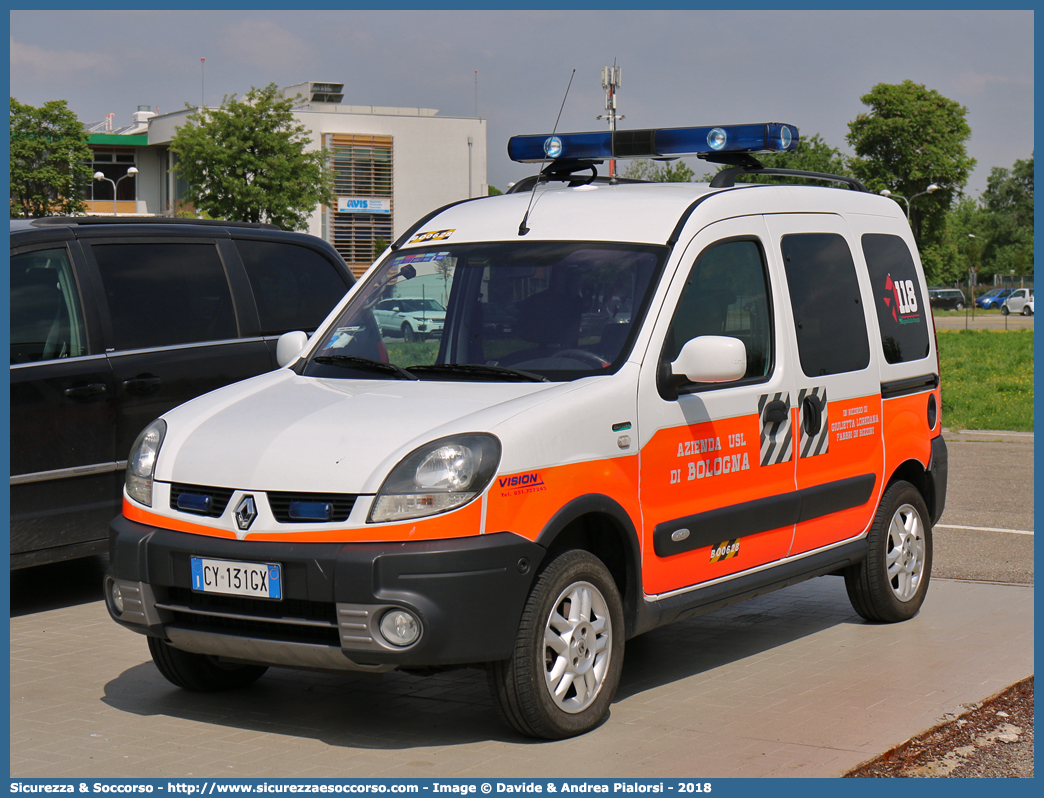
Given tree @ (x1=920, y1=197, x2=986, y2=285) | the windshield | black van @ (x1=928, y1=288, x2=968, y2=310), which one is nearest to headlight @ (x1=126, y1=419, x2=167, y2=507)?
the windshield

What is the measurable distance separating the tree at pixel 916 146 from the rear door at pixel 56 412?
75.6 metres

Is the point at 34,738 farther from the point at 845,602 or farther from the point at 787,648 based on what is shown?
the point at 845,602

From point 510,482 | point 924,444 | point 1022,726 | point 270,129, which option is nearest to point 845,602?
point 924,444

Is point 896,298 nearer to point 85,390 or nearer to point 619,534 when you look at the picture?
point 619,534

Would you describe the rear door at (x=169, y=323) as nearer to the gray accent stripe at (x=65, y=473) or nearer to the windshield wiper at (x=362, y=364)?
the gray accent stripe at (x=65, y=473)

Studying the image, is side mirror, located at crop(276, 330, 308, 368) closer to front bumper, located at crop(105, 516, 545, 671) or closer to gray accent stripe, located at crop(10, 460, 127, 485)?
front bumper, located at crop(105, 516, 545, 671)

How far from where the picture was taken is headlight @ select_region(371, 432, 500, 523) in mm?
4488

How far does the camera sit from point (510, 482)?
4.58 m

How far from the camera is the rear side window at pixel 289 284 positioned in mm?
8156

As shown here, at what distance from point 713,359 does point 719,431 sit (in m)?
0.54

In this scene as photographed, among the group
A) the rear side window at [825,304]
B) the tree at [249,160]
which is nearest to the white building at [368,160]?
the tree at [249,160]

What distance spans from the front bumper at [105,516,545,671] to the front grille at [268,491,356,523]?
0.32 feet

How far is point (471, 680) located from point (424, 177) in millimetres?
73888

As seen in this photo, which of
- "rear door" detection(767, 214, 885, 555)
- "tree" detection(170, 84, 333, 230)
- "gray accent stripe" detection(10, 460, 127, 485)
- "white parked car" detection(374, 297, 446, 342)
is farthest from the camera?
"tree" detection(170, 84, 333, 230)
